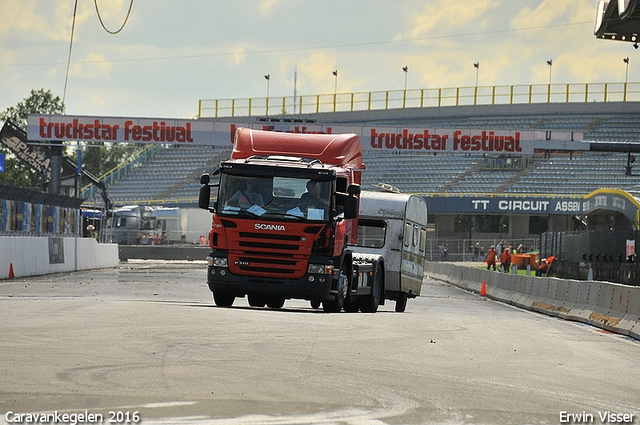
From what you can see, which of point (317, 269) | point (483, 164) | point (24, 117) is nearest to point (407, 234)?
point (317, 269)

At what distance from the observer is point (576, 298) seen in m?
19.3

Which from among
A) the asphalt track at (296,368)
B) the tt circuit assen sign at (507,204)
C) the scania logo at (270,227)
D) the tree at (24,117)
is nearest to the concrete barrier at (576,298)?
the asphalt track at (296,368)

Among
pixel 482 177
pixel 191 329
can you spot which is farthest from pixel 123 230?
pixel 191 329

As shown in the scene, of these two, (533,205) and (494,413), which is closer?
(494,413)

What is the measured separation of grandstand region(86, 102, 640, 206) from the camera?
62.8 metres

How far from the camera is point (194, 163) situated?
73.6 meters

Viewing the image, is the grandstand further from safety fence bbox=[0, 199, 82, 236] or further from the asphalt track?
the asphalt track

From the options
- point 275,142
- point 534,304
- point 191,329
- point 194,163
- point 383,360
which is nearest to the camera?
point 383,360

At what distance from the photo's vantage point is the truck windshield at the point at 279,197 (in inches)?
579

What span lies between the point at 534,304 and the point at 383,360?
14.1 metres

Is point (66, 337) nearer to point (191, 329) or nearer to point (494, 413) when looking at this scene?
point (191, 329)

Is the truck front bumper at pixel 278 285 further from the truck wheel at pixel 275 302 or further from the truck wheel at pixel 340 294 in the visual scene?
the truck wheel at pixel 275 302

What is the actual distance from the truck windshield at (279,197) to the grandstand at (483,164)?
45.0 m

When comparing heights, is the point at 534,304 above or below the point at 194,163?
below
